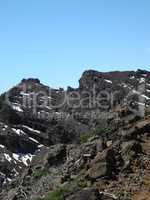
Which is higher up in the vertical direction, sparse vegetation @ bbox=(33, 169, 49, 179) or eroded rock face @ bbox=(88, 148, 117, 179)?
eroded rock face @ bbox=(88, 148, 117, 179)

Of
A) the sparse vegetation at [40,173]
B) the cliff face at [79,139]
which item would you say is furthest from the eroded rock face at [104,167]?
the sparse vegetation at [40,173]

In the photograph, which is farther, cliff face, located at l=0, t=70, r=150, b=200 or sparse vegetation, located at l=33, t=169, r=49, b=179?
sparse vegetation, located at l=33, t=169, r=49, b=179

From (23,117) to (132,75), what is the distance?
141ft

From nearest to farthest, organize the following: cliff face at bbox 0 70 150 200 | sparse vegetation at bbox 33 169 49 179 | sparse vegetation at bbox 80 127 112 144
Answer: cliff face at bbox 0 70 150 200 → sparse vegetation at bbox 33 169 49 179 → sparse vegetation at bbox 80 127 112 144

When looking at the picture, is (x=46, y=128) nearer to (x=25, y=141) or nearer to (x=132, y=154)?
(x=25, y=141)

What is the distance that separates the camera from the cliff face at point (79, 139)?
160 ft

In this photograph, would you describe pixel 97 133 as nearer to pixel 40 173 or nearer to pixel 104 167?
pixel 40 173

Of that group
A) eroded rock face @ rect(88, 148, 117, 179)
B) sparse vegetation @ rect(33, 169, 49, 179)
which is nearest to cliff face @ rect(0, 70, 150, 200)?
eroded rock face @ rect(88, 148, 117, 179)

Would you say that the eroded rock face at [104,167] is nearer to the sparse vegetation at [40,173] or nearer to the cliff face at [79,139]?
the cliff face at [79,139]

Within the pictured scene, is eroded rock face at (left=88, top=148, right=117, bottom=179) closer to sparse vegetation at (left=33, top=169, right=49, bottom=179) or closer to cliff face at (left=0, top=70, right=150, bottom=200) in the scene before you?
cliff face at (left=0, top=70, right=150, bottom=200)

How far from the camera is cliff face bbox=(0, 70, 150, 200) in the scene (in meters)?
48.8

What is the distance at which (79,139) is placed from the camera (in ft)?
350

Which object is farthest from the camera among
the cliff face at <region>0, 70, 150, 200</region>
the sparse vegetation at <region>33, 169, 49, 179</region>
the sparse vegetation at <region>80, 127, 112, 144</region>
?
the sparse vegetation at <region>80, 127, 112, 144</region>

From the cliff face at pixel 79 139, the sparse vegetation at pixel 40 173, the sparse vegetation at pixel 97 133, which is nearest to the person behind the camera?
the cliff face at pixel 79 139
